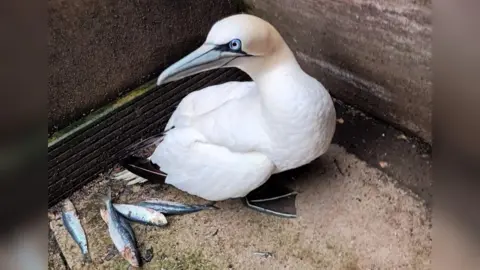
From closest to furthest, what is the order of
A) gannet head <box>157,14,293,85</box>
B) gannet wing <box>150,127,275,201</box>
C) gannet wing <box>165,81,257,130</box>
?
gannet head <box>157,14,293,85</box>
gannet wing <box>150,127,275,201</box>
gannet wing <box>165,81,257,130</box>

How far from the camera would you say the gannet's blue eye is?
52.0 inches

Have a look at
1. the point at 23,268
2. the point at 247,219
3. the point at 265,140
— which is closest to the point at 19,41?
the point at 23,268

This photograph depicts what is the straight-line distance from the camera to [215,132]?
150 cm

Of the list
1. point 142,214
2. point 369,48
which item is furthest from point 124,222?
point 369,48

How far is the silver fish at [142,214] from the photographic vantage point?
163cm

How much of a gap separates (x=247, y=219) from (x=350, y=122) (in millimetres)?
419

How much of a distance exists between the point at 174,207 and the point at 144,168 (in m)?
0.13

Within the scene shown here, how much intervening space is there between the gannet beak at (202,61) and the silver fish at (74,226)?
1.68ft

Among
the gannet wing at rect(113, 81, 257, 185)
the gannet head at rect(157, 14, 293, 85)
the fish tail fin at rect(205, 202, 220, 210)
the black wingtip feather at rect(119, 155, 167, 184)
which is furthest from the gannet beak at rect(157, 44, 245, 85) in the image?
the fish tail fin at rect(205, 202, 220, 210)

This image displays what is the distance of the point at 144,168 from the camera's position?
5.40 ft

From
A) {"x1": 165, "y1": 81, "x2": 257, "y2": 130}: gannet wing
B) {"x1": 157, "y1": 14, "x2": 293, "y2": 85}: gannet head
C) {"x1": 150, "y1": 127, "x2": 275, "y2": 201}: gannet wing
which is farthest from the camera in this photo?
{"x1": 165, "y1": 81, "x2": 257, "y2": 130}: gannet wing

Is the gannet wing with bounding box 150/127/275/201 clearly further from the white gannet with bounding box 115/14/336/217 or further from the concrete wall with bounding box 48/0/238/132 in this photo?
the concrete wall with bounding box 48/0/238/132

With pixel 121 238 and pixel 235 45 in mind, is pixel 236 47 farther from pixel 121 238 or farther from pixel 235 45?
pixel 121 238

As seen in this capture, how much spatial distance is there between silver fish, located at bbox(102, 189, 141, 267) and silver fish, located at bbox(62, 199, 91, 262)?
0.07 meters
